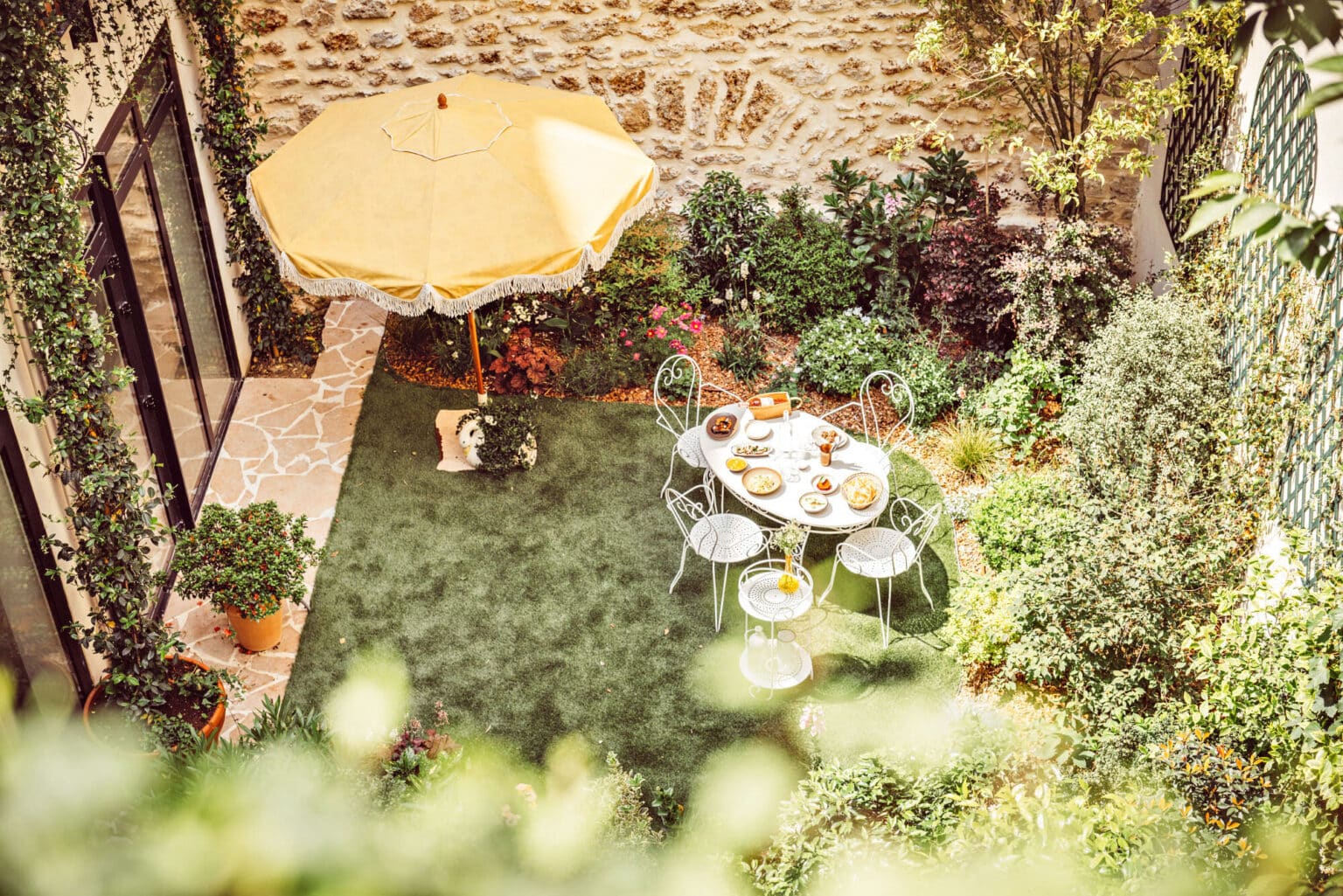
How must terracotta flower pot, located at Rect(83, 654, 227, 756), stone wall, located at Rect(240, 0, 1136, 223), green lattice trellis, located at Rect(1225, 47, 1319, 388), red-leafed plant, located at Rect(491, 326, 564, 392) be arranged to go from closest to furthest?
terracotta flower pot, located at Rect(83, 654, 227, 756)
green lattice trellis, located at Rect(1225, 47, 1319, 388)
red-leafed plant, located at Rect(491, 326, 564, 392)
stone wall, located at Rect(240, 0, 1136, 223)

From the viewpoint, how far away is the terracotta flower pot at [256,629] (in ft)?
24.1

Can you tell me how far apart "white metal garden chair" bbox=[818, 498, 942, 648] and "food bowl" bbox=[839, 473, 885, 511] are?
0.92ft

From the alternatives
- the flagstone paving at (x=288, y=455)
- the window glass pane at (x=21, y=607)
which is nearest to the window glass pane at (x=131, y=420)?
the flagstone paving at (x=288, y=455)

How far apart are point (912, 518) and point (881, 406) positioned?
134 cm

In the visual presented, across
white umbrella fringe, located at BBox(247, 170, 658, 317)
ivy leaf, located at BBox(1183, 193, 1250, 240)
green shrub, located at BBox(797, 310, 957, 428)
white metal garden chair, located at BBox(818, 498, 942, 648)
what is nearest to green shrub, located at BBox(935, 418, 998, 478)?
green shrub, located at BBox(797, 310, 957, 428)

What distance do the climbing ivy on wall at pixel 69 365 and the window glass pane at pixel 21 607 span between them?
7.3 inches

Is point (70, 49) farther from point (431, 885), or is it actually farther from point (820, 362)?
point (431, 885)

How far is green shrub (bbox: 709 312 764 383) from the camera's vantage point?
979cm

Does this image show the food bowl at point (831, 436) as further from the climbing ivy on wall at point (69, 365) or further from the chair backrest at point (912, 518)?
the climbing ivy on wall at point (69, 365)

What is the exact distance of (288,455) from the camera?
9.02m

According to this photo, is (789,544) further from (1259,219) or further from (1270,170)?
(1259,219)

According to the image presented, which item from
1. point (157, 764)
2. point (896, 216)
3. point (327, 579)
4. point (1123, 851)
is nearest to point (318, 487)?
point (327, 579)

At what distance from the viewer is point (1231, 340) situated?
7.80m

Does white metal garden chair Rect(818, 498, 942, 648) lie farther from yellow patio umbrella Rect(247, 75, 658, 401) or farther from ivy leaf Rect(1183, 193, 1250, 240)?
ivy leaf Rect(1183, 193, 1250, 240)
